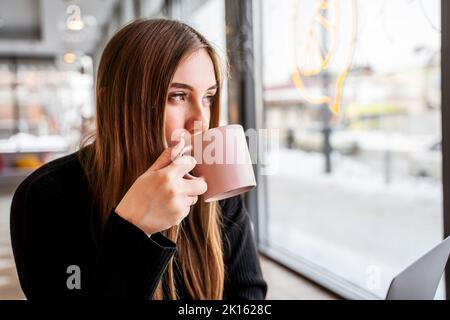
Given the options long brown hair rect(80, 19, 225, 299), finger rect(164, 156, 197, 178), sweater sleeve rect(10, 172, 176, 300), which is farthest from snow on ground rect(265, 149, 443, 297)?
finger rect(164, 156, 197, 178)

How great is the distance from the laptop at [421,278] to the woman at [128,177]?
31 centimetres

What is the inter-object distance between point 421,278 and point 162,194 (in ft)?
1.20

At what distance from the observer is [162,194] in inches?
25.7

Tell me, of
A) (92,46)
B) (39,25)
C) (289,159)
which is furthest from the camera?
(92,46)

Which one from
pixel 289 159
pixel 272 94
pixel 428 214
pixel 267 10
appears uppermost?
pixel 267 10

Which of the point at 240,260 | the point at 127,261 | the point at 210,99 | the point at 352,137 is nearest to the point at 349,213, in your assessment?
the point at 352,137

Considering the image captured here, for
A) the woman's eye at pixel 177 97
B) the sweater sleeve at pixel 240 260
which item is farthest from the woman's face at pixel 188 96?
the sweater sleeve at pixel 240 260

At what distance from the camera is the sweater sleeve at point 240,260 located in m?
0.97

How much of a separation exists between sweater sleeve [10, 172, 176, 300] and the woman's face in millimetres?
207

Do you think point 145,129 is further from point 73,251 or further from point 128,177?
point 73,251

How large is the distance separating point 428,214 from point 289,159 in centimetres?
136
